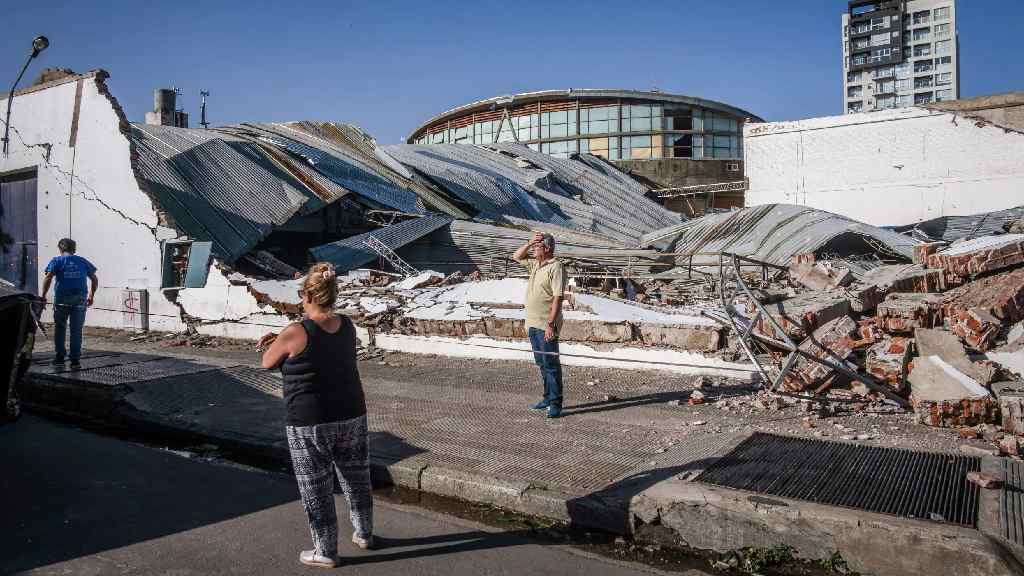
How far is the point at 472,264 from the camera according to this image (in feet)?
53.1

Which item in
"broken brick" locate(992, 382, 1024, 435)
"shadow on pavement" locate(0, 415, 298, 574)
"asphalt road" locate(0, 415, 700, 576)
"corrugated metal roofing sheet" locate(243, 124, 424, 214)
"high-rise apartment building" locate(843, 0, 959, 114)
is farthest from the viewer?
"high-rise apartment building" locate(843, 0, 959, 114)

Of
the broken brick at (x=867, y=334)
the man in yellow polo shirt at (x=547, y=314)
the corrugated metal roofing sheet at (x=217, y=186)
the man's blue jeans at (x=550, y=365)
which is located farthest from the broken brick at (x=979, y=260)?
the corrugated metal roofing sheet at (x=217, y=186)

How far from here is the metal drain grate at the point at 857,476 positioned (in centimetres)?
406

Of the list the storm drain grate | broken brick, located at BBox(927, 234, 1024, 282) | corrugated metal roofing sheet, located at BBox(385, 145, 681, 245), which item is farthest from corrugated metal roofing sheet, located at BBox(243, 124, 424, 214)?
the storm drain grate

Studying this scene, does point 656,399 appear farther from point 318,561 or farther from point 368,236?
point 368,236

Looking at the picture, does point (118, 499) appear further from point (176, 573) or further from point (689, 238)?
point (689, 238)

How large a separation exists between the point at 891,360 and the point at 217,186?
13.2 m

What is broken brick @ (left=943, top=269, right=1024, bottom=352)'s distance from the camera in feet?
22.2

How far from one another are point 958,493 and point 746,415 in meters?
2.26

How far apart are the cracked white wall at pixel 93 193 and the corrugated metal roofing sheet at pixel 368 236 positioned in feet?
9.72

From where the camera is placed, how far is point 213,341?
1246 centimetres

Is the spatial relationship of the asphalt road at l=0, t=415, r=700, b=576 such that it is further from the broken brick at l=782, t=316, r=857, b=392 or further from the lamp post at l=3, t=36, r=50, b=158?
the lamp post at l=3, t=36, r=50, b=158

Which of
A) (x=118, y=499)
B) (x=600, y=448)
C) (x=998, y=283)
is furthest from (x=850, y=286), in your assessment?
(x=118, y=499)

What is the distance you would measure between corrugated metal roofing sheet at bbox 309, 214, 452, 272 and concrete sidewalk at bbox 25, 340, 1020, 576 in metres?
4.69
